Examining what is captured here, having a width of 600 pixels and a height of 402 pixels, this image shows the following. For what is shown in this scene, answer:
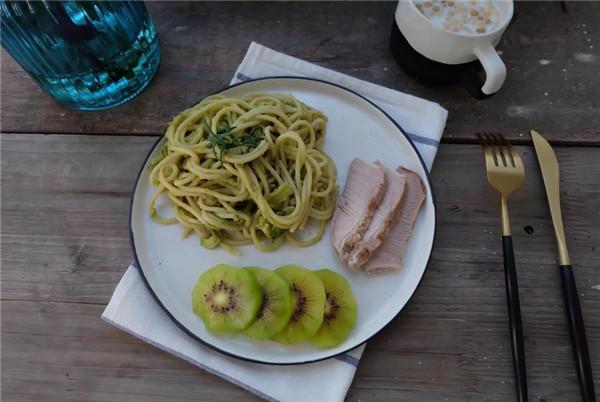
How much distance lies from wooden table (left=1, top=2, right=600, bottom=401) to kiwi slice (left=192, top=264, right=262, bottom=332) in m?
0.18

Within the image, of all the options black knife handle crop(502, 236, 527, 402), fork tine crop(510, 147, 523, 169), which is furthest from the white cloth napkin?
black knife handle crop(502, 236, 527, 402)

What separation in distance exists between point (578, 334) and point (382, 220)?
0.55 metres

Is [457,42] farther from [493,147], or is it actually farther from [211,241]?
[211,241]

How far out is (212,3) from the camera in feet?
5.80

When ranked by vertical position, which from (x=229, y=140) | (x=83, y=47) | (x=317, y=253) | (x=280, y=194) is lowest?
(x=317, y=253)

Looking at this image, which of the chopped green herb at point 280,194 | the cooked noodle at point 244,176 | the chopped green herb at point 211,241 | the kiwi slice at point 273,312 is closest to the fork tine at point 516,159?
the cooked noodle at point 244,176

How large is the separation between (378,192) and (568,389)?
2.22 feet

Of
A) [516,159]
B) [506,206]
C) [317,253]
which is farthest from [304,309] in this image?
[516,159]

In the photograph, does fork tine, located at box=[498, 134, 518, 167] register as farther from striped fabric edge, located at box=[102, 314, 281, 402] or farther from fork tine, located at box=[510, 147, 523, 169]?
striped fabric edge, located at box=[102, 314, 281, 402]

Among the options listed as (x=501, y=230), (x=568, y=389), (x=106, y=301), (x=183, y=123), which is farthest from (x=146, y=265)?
(x=568, y=389)

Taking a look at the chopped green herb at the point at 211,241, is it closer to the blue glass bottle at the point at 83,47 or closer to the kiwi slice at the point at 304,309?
the kiwi slice at the point at 304,309

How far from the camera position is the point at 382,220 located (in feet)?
4.32

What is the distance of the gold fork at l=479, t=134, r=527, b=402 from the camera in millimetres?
1193

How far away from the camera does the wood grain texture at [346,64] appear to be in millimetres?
1538
